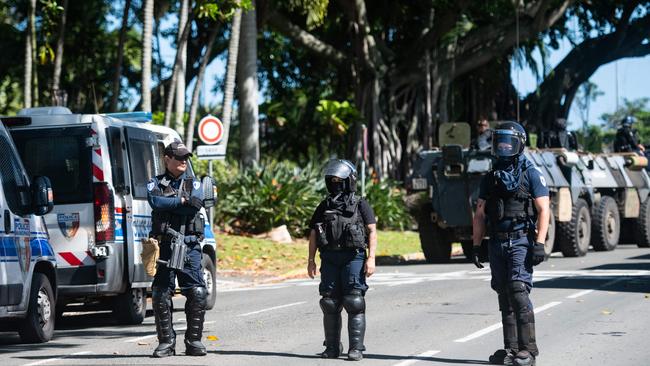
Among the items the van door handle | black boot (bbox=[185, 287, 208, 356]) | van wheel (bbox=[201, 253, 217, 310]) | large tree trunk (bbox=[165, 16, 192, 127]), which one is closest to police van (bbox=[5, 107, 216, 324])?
van wheel (bbox=[201, 253, 217, 310])

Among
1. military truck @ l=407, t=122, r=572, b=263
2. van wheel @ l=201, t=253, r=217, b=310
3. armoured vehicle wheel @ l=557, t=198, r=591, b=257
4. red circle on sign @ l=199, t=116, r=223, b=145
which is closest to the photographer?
Answer: van wheel @ l=201, t=253, r=217, b=310

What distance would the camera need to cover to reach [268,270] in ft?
69.6

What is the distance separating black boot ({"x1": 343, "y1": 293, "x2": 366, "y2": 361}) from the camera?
9648mm

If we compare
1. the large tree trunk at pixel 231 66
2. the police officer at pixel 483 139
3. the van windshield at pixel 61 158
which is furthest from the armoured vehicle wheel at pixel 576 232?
the van windshield at pixel 61 158

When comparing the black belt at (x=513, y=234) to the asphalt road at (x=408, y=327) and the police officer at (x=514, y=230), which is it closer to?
the police officer at (x=514, y=230)

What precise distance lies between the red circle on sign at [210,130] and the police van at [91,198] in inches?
316

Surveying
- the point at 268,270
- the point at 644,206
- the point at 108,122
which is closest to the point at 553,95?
the point at 644,206

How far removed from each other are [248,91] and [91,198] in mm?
15876

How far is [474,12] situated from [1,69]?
14209mm

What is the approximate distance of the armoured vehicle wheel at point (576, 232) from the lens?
72.8 ft

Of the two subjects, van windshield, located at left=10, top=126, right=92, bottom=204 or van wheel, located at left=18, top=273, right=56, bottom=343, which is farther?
van windshield, located at left=10, top=126, right=92, bottom=204

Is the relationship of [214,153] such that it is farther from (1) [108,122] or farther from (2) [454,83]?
(2) [454,83]

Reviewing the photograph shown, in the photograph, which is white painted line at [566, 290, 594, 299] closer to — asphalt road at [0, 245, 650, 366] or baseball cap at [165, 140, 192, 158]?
asphalt road at [0, 245, 650, 366]

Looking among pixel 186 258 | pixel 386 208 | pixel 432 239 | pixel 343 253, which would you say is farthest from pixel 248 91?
pixel 343 253
